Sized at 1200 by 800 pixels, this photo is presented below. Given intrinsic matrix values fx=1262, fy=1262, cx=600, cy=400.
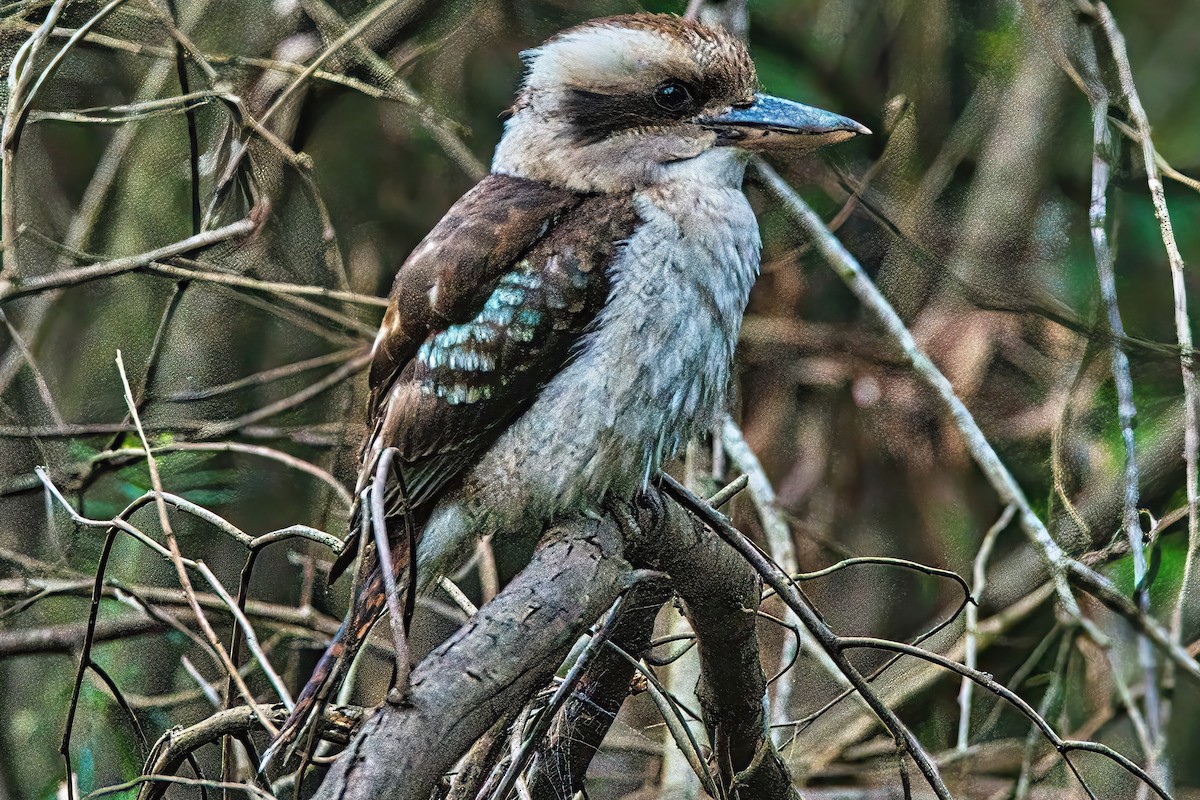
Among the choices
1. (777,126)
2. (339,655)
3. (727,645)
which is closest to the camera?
(339,655)

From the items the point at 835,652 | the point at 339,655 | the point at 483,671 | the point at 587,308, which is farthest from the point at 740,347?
the point at 483,671

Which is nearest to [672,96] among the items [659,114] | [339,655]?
[659,114]

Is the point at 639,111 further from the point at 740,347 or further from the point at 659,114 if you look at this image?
the point at 740,347

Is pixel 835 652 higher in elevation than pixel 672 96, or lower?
lower

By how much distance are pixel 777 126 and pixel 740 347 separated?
1750 millimetres

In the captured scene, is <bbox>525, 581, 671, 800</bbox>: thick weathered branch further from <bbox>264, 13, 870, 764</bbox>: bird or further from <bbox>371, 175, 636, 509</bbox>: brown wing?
<bbox>371, 175, 636, 509</bbox>: brown wing

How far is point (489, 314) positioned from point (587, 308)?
0.15m

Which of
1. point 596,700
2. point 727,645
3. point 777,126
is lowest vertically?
point 596,700

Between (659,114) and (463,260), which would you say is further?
(659,114)

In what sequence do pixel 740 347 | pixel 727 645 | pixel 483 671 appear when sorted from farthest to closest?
pixel 740 347 < pixel 727 645 < pixel 483 671

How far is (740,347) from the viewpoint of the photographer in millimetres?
3783

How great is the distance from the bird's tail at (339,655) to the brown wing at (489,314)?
15cm

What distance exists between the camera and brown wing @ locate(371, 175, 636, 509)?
191cm

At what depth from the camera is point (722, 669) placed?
6.17 feet
